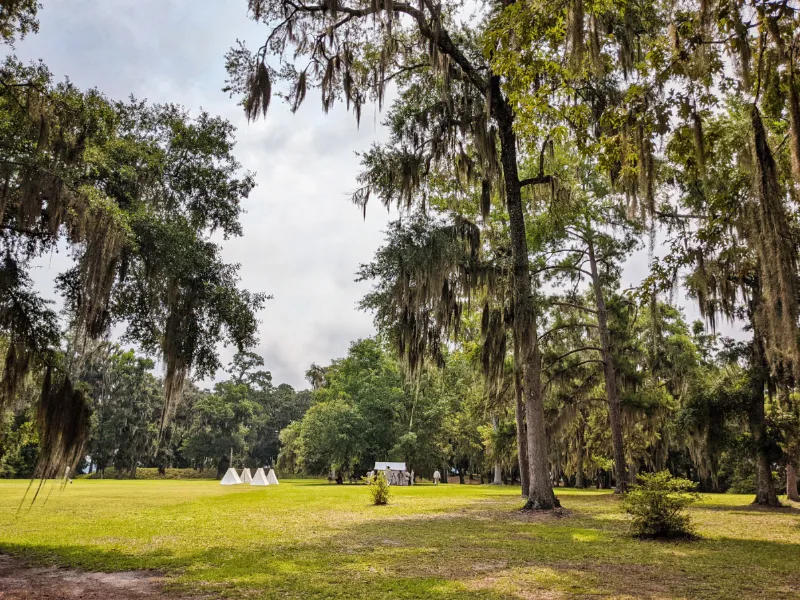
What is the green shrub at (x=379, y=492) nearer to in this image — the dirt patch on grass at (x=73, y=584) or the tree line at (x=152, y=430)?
the dirt patch on grass at (x=73, y=584)

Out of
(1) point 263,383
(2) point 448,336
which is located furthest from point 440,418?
(1) point 263,383

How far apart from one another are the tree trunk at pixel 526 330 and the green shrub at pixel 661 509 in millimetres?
4323

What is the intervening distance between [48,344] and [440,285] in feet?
26.7

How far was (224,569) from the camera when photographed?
660 centimetres

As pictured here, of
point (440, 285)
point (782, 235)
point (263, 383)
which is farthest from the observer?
point (263, 383)

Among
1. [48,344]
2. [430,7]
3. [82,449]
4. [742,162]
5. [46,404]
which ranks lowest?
[82,449]

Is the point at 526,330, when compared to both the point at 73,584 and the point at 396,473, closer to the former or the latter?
the point at 73,584

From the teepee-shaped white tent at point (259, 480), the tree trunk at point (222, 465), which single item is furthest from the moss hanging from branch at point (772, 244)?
the tree trunk at point (222, 465)

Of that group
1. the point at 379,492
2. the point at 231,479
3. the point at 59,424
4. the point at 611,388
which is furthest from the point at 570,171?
Result: the point at 231,479

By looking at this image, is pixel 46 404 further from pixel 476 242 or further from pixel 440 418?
pixel 440 418

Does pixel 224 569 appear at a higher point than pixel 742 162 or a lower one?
lower

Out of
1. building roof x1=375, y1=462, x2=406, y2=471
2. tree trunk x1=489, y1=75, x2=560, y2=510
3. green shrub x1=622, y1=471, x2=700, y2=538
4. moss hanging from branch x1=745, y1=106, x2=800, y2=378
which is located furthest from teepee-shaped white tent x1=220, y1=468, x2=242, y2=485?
moss hanging from branch x1=745, y1=106, x2=800, y2=378

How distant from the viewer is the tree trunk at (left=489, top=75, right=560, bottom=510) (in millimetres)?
13211

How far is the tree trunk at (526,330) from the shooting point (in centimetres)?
1321
